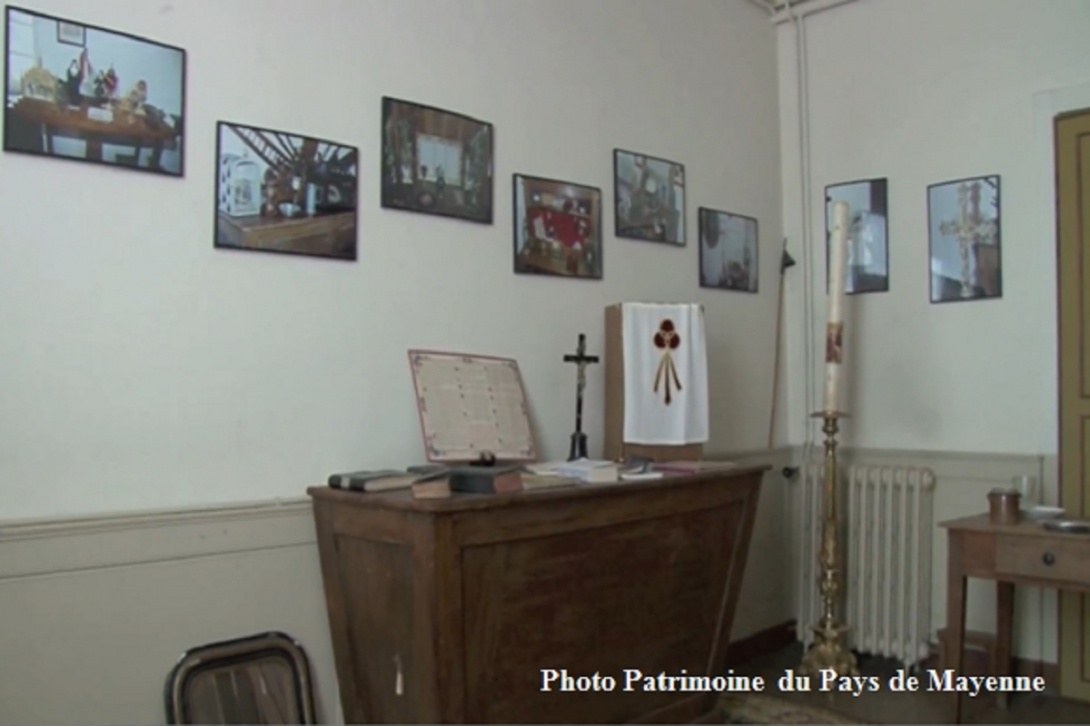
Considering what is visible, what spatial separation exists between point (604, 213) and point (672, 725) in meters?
1.83

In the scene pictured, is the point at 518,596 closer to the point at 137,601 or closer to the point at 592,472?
the point at 592,472

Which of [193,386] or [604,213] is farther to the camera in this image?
[604,213]

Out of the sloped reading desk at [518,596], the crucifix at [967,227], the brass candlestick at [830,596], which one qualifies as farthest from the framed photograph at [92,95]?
the crucifix at [967,227]

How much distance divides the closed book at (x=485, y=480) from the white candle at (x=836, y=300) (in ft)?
5.45

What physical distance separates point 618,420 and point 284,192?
138 cm

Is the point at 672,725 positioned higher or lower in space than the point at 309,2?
lower

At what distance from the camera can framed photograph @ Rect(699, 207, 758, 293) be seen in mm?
4098

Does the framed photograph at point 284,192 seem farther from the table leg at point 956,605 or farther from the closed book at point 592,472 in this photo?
the table leg at point 956,605

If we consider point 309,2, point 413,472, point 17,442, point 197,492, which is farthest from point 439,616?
point 309,2

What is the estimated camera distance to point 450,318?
305 cm

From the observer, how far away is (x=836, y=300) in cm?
369

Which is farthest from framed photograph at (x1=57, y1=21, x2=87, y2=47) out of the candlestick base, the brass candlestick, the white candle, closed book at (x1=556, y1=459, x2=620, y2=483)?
the candlestick base

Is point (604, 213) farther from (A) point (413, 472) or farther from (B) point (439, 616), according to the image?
(B) point (439, 616)

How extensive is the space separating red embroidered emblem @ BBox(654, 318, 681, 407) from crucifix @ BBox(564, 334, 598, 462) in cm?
23
